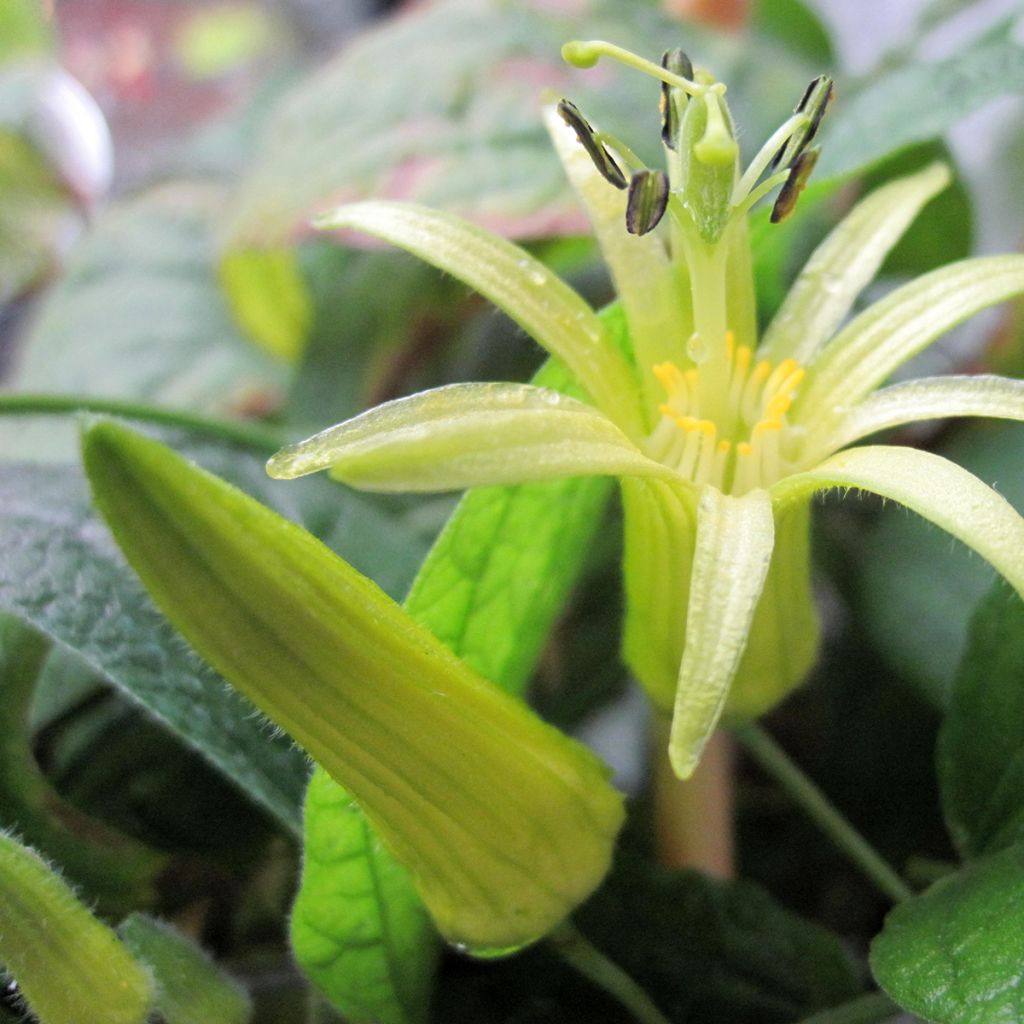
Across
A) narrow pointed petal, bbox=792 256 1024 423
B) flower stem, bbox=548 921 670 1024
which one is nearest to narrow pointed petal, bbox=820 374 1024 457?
narrow pointed petal, bbox=792 256 1024 423

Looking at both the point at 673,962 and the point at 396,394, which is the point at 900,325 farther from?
the point at 396,394

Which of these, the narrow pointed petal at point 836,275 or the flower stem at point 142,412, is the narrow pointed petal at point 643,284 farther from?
the flower stem at point 142,412

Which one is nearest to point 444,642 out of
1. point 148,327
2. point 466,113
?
point 466,113

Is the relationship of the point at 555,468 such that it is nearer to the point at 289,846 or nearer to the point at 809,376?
the point at 809,376

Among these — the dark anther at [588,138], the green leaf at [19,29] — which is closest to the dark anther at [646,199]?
the dark anther at [588,138]

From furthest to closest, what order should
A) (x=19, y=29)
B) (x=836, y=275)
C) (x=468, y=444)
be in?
(x=19, y=29), (x=836, y=275), (x=468, y=444)

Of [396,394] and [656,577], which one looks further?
[396,394]
